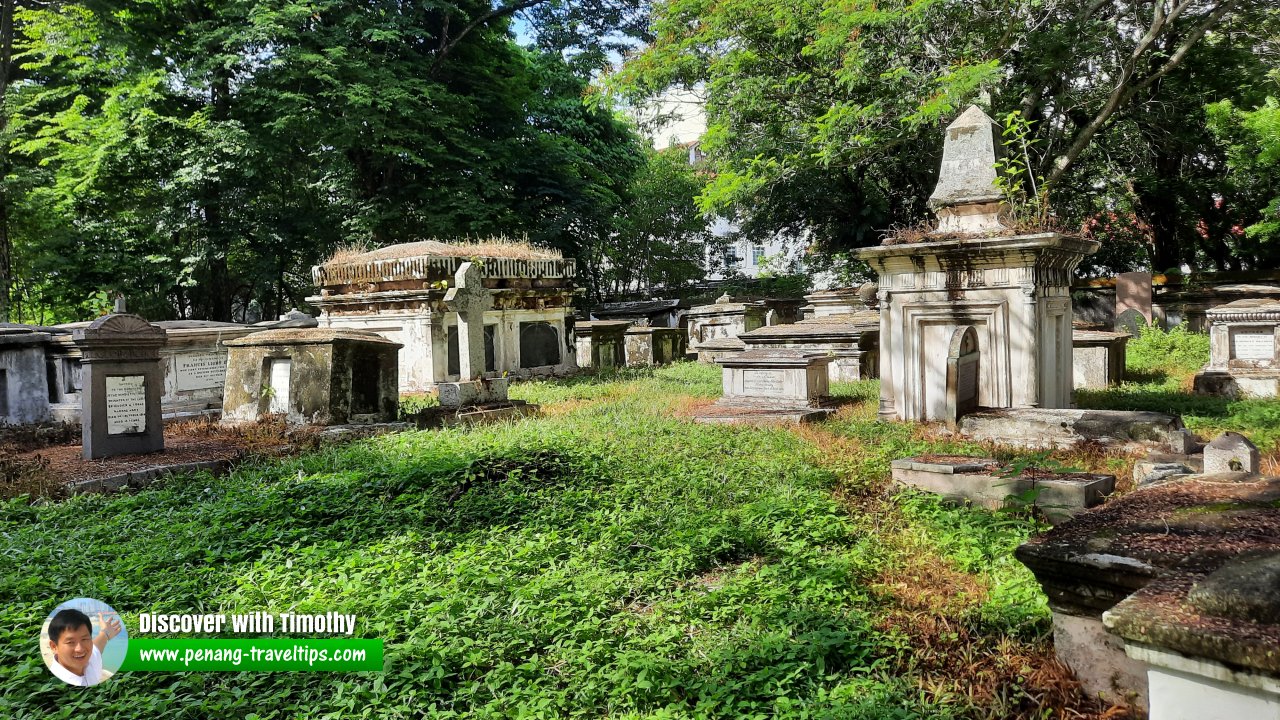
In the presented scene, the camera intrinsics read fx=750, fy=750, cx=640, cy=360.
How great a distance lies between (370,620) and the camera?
146 inches

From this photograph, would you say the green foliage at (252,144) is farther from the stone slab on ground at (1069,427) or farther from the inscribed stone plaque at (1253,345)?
the stone slab on ground at (1069,427)

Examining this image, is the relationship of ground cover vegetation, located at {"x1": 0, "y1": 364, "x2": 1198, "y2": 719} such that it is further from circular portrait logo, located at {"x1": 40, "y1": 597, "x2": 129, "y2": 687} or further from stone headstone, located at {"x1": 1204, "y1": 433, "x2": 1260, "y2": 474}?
stone headstone, located at {"x1": 1204, "y1": 433, "x2": 1260, "y2": 474}

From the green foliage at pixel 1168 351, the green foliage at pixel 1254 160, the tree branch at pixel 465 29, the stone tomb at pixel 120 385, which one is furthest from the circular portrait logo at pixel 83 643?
the tree branch at pixel 465 29

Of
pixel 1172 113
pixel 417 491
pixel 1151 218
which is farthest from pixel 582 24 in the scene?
pixel 417 491

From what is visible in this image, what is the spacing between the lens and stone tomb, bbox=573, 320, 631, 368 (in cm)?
2064

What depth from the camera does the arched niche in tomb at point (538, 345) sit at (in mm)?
17234

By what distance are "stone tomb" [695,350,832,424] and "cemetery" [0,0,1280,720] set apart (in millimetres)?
90

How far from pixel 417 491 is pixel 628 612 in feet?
10.1

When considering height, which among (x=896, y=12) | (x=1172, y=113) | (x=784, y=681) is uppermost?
(x=896, y=12)

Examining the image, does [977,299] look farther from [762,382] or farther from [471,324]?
[471,324]

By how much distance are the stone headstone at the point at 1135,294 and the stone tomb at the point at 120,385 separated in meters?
20.3

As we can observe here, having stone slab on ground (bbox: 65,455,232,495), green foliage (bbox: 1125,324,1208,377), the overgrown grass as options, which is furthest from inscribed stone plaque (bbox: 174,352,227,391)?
green foliage (bbox: 1125,324,1208,377)

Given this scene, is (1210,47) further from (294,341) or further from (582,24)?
(294,341)

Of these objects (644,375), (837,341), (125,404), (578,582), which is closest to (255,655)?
(578,582)
